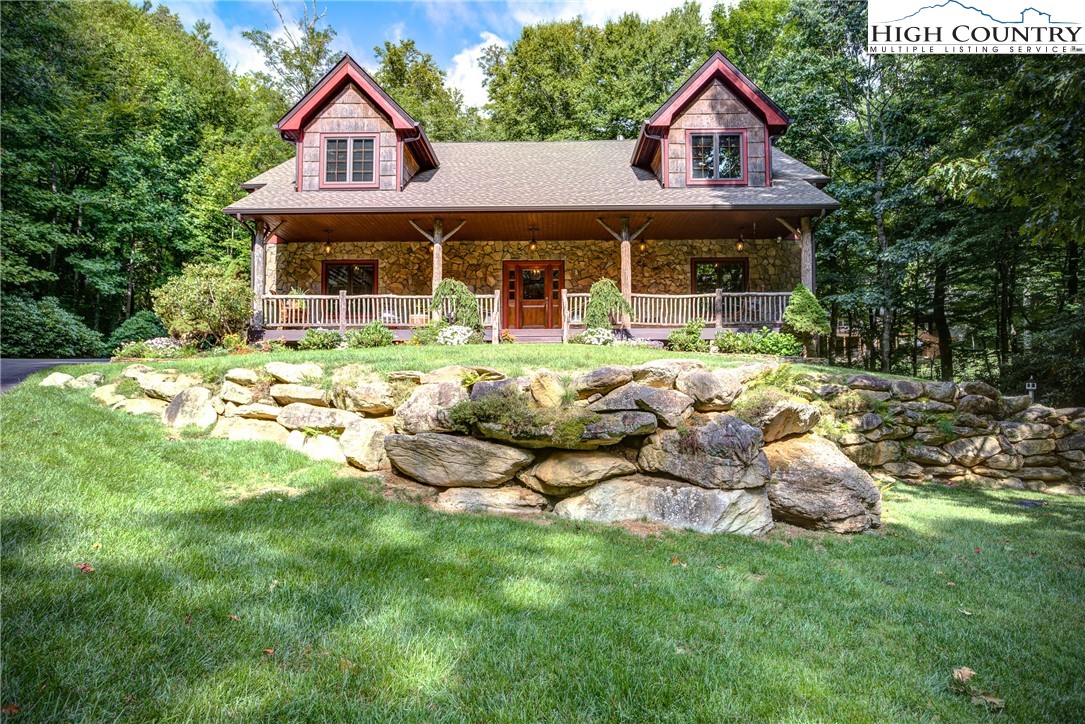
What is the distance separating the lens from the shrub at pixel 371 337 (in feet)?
35.2

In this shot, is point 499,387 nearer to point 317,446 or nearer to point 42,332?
point 317,446

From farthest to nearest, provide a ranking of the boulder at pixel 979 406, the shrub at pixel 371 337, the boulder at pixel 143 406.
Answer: the shrub at pixel 371 337 < the boulder at pixel 979 406 < the boulder at pixel 143 406

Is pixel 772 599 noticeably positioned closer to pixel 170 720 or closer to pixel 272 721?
pixel 272 721

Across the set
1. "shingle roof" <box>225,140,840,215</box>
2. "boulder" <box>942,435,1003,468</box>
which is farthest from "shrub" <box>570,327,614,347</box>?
"boulder" <box>942,435,1003,468</box>

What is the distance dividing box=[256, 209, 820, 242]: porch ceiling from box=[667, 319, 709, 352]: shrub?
2891 millimetres

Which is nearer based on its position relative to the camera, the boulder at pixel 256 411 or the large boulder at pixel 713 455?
the large boulder at pixel 713 455

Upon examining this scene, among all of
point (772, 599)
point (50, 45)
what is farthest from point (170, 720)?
point (50, 45)

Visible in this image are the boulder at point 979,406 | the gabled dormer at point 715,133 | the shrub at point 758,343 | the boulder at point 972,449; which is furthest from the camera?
the gabled dormer at point 715,133

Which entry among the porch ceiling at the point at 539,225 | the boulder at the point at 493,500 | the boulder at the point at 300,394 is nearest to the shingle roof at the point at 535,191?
the porch ceiling at the point at 539,225

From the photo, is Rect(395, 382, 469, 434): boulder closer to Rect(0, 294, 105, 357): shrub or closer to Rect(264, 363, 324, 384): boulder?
Rect(264, 363, 324, 384): boulder

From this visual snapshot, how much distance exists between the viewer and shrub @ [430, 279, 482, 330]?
35.9ft

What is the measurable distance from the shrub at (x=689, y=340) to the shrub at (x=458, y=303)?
4382 millimetres

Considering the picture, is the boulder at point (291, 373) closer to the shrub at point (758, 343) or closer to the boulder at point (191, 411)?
the boulder at point (191, 411)

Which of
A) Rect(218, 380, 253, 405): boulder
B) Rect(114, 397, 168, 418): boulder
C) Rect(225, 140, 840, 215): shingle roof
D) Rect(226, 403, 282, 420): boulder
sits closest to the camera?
Rect(226, 403, 282, 420): boulder
